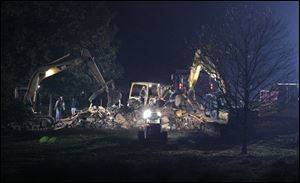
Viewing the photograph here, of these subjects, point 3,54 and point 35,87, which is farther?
point 3,54

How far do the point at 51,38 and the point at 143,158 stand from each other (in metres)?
18.7

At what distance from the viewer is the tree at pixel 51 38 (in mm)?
29656

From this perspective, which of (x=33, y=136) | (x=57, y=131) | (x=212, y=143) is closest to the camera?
(x=212, y=143)

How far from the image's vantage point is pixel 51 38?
32.1 metres

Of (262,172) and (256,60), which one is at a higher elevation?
(256,60)

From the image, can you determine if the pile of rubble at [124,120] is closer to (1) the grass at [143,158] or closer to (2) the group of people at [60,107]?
(1) the grass at [143,158]

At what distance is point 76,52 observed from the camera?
110 ft

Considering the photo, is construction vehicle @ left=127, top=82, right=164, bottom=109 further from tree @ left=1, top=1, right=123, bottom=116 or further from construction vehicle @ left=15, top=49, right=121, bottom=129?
tree @ left=1, top=1, right=123, bottom=116

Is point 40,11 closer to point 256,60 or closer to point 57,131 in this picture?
point 57,131

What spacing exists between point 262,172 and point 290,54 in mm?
5566

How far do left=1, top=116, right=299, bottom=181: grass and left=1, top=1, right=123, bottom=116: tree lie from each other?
327 inches

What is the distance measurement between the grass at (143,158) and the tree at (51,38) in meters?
8.30

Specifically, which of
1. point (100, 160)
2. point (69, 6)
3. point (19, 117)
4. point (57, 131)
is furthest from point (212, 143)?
point (69, 6)

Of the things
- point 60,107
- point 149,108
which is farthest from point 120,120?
point 60,107
